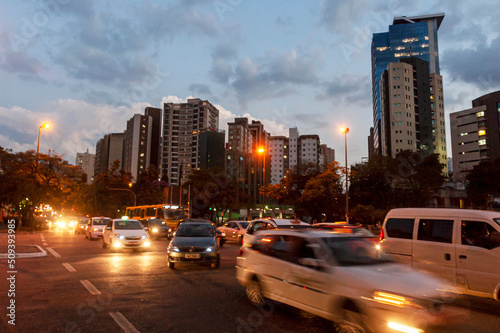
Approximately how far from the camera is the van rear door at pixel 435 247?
7938 mm

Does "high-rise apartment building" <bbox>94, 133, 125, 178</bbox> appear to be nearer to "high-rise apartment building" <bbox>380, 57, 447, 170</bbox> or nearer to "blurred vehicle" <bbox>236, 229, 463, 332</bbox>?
"high-rise apartment building" <bbox>380, 57, 447, 170</bbox>

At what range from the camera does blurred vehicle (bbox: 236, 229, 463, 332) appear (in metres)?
4.46

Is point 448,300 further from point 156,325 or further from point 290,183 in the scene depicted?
point 290,183

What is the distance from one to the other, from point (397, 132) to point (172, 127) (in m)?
79.9

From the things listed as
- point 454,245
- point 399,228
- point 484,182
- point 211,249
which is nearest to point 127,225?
point 211,249

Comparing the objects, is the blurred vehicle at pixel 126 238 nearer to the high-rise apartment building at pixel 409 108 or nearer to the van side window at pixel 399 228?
the van side window at pixel 399 228

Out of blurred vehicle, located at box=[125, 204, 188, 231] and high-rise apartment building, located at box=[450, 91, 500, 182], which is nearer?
blurred vehicle, located at box=[125, 204, 188, 231]

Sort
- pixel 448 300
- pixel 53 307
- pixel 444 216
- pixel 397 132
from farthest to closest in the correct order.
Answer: pixel 397 132 → pixel 444 216 → pixel 53 307 → pixel 448 300

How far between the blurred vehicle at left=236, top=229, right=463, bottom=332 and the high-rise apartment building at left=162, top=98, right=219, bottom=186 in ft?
409

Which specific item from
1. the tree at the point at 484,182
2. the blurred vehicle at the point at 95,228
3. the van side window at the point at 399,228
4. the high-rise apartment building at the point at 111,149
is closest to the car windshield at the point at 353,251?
the van side window at the point at 399,228

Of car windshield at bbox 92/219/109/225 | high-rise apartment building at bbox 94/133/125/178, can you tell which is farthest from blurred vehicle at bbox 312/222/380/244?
high-rise apartment building at bbox 94/133/125/178

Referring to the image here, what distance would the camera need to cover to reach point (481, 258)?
7398mm

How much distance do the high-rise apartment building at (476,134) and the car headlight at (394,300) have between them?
9231cm

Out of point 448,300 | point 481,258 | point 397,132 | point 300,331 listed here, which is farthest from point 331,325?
point 397,132
